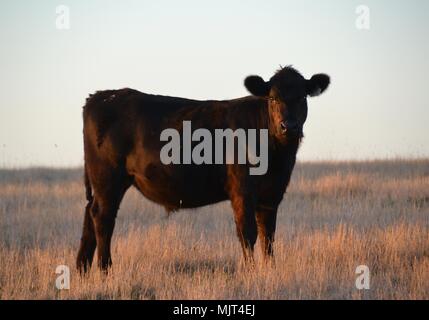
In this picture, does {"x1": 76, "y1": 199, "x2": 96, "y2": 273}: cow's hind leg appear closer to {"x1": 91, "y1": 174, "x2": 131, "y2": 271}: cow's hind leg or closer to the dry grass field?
{"x1": 91, "y1": 174, "x2": 131, "y2": 271}: cow's hind leg

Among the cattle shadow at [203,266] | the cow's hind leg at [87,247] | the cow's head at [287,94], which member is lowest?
the cattle shadow at [203,266]

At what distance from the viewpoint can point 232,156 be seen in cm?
870

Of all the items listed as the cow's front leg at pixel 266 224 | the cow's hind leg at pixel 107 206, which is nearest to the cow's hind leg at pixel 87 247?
the cow's hind leg at pixel 107 206

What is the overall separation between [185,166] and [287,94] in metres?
1.58

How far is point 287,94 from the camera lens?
28.3 ft

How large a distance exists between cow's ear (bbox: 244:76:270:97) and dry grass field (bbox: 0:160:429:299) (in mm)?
2079

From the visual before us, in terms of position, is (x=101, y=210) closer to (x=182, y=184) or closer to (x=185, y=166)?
(x=182, y=184)

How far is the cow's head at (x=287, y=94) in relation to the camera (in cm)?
842

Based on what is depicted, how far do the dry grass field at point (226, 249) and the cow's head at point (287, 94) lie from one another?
64.5 inches

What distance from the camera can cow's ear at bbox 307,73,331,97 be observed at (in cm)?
898

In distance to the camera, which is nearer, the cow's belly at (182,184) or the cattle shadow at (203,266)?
the cattle shadow at (203,266)

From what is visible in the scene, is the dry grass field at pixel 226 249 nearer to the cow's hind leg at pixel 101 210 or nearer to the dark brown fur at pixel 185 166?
the cow's hind leg at pixel 101 210

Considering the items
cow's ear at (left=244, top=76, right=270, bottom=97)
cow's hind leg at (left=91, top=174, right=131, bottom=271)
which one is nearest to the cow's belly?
cow's hind leg at (left=91, top=174, right=131, bottom=271)

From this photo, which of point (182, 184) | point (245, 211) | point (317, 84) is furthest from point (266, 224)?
point (317, 84)
